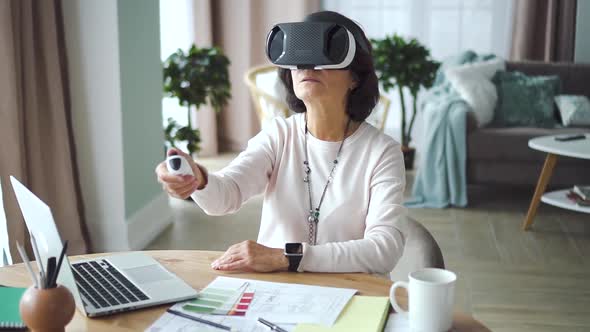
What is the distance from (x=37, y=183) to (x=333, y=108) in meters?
1.75

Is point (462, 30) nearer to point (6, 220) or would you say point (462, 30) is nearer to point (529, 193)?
point (529, 193)

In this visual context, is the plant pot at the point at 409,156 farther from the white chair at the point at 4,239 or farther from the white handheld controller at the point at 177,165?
the white handheld controller at the point at 177,165

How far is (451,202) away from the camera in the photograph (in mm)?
4438

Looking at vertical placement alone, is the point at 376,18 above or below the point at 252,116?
above

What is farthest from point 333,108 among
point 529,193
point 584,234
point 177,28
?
point 177,28

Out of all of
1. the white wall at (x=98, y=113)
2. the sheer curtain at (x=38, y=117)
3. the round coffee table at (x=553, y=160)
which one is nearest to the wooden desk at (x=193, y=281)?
the sheer curtain at (x=38, y=117)

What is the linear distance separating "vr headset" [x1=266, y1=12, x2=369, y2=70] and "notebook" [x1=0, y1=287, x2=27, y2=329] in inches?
26.6

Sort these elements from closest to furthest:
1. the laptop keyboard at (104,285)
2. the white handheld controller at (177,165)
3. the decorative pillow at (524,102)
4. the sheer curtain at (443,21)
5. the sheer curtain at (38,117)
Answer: the laptop keyboard at (104,285) < the white handheld controller at (177,165) < the sheer curtain at (38,117) < the decorative pillow at (524,102) < the sheer curtain at (443,21)

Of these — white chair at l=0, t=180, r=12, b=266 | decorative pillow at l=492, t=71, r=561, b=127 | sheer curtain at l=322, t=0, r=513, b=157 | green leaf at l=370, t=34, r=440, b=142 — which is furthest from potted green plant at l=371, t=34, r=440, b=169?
white chair at l=0, t=180, r=12, b=266

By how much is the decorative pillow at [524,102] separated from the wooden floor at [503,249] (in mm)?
467

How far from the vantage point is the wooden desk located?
3.87ft

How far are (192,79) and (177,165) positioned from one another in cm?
298

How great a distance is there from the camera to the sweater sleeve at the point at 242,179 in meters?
1.60

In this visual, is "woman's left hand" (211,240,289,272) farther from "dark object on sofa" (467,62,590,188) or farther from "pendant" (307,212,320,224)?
"dark object on sofa" (467,62,590,188)
